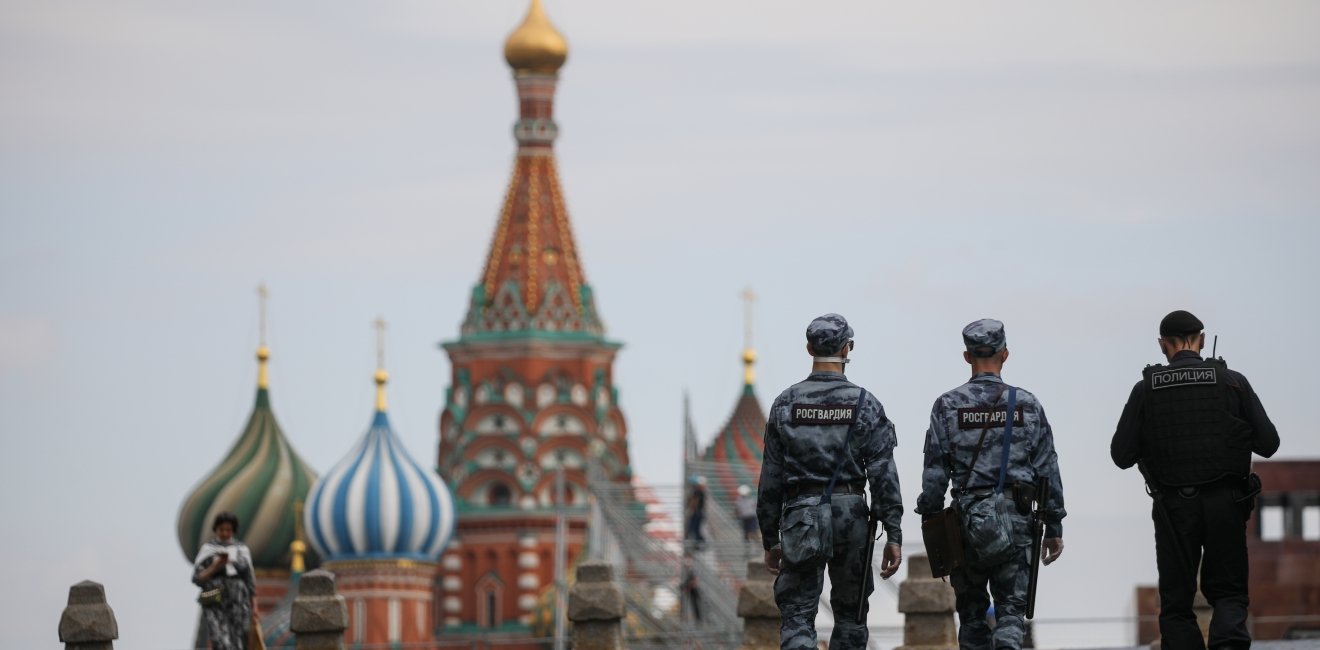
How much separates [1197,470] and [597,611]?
6293 millimetres

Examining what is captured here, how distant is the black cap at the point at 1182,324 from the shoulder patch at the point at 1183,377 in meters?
0.16

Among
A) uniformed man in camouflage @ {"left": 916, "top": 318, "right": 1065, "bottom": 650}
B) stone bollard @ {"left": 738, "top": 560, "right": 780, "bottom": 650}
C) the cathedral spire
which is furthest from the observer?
the cathedral spire

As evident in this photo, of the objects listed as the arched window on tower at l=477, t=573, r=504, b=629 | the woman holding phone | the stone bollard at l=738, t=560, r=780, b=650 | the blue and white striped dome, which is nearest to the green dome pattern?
the blue and white striped dome

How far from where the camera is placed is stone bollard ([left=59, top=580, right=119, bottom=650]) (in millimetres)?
18734

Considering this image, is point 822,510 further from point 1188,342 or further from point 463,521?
point 463,521

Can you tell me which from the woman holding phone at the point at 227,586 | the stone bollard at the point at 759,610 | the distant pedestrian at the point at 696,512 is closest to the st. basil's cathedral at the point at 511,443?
the distant pedestrian at the point at 696,512

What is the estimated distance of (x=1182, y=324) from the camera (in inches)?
531

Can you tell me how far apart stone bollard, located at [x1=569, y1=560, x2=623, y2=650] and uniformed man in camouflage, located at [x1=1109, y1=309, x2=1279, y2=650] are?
601 centimetres

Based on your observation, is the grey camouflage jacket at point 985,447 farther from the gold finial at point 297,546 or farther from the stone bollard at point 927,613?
the gold finial at point 297,546

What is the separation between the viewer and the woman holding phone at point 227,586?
17.5 meters

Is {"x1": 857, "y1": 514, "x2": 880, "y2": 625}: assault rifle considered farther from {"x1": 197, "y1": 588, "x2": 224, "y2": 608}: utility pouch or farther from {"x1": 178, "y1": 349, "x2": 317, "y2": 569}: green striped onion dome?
{"x1": 178, "y1": 349, "x2": 317, "y2": 569}: green striped onion dome

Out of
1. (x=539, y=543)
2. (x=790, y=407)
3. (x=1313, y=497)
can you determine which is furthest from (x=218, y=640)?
(x=539, y=543)

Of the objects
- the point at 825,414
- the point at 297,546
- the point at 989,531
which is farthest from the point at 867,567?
the point at 297,546

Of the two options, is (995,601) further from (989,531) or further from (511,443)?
(511,443)
